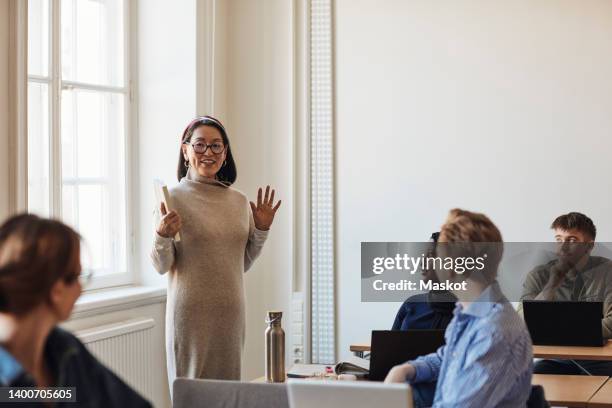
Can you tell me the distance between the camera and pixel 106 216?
209 inches

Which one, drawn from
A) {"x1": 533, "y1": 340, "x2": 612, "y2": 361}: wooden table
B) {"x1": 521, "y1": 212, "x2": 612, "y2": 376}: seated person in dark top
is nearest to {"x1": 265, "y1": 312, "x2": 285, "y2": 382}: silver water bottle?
{"x1": 533, "y1": 340, "x2": 612, "y2": 361}: wooden table

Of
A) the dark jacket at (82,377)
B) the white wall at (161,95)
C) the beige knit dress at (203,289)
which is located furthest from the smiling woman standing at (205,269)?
the white wall at (161,95)

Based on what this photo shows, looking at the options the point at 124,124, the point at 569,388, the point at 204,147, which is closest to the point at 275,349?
the point at 204,147

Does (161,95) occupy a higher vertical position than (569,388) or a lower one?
higher

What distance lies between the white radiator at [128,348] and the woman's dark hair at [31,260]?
2.80m

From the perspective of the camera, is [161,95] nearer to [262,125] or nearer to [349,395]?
[262,125]

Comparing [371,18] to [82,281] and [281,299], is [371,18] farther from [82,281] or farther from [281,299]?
[82,281]

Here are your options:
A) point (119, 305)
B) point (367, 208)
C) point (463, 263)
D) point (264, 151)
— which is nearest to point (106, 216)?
point (119, 305)

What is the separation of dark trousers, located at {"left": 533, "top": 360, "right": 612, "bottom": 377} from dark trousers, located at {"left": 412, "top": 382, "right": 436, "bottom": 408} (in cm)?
170

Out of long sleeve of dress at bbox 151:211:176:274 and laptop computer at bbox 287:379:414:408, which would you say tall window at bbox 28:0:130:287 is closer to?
long sleeve of dress at bbox 151:211:176:274

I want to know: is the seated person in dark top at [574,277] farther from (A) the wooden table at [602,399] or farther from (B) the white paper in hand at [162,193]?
(B) the white paper in hand at [162,193]

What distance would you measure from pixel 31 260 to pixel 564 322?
323 cm

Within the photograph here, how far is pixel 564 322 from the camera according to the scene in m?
4.33

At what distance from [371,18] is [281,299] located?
2006 millimetres
